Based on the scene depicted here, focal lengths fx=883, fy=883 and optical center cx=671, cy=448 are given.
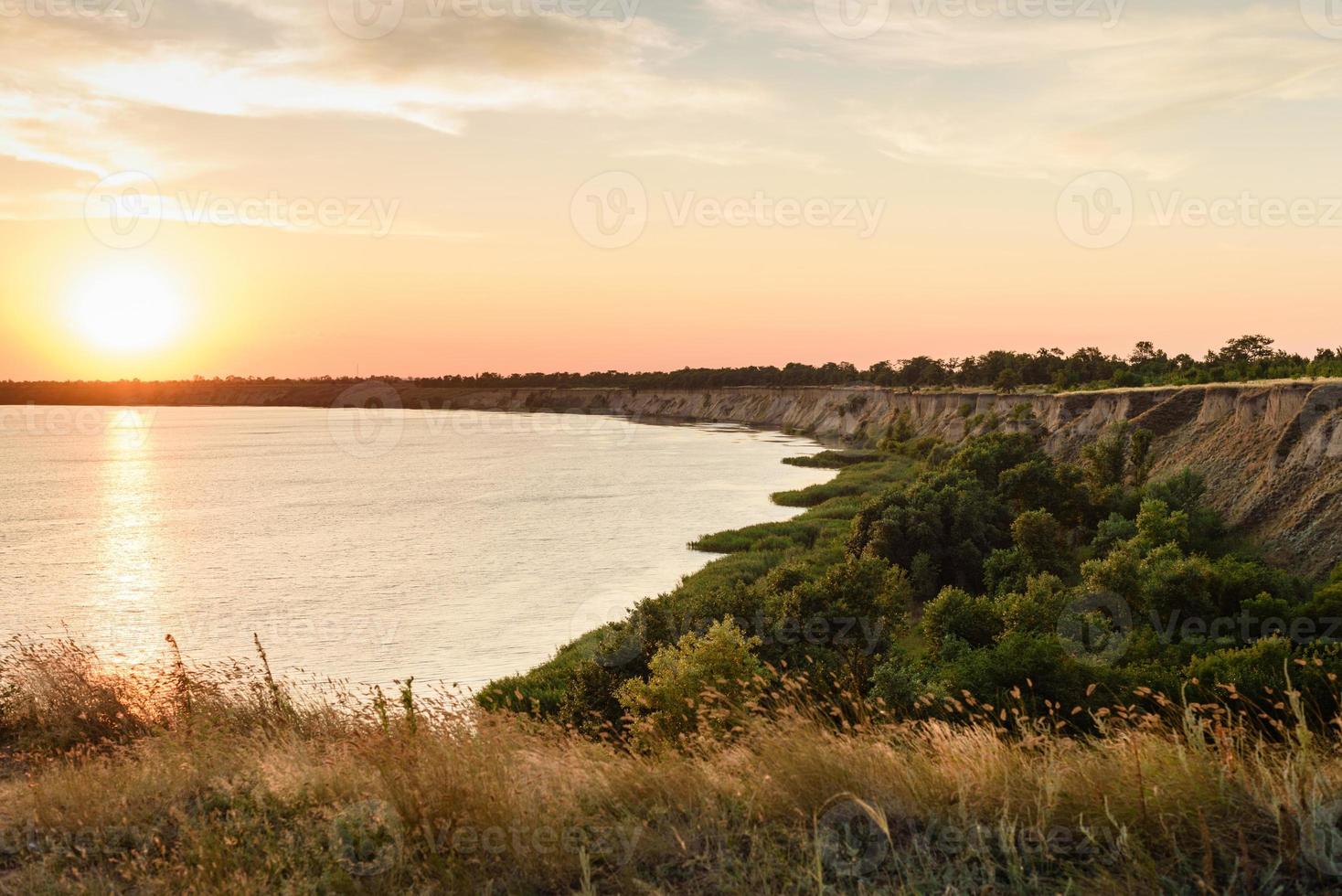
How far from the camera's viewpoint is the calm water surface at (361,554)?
3625 cm

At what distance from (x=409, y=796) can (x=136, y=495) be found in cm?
10206

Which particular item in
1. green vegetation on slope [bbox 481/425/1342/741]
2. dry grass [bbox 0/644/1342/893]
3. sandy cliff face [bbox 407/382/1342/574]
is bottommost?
green vegetation on slope [bbox 481/425/1342/741]

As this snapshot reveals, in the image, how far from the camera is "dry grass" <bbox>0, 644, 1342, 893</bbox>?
7168 mm

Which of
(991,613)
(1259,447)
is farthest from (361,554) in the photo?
(1259,447)

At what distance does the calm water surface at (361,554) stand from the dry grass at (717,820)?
1361 cm

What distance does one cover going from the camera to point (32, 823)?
9211 millimetres

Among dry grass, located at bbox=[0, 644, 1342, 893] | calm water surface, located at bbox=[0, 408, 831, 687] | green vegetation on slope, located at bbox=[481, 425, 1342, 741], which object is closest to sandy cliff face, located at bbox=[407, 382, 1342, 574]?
green vegetation on slope, located at bbox=[481, 425, 1342, 741]

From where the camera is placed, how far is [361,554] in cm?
5719

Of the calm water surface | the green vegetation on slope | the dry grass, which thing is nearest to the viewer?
the dry grass

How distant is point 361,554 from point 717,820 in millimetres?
53339

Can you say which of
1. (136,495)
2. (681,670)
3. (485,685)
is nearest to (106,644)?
(485,685)

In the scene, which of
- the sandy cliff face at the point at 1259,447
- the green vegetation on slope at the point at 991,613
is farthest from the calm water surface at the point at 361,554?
the sandy cliff face at the point at 1259,447

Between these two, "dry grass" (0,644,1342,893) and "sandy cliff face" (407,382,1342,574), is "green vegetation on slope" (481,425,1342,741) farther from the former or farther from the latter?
"sandy cliff face" (407,382,1342,574)

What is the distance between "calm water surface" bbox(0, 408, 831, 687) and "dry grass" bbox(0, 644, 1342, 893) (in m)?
13.6
